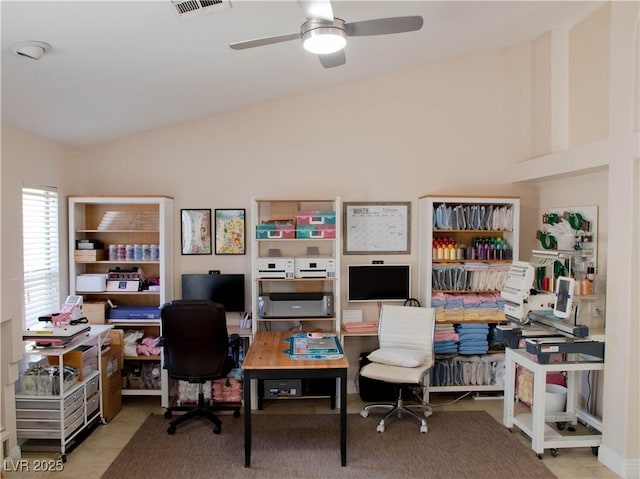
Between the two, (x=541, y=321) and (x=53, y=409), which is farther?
(x=541, y=321)

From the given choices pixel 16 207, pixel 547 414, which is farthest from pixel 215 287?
pixel 547 414

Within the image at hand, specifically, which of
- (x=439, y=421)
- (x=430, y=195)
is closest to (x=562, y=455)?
(x=439, y=421)

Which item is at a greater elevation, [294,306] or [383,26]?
[383,26]

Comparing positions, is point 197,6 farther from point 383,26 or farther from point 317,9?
point 383,26

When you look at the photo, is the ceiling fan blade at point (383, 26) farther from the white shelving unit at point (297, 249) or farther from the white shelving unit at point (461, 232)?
the white shelving unit at point (461, 232)

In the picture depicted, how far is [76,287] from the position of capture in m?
4.12

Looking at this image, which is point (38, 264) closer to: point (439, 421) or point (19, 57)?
point (19, 57)

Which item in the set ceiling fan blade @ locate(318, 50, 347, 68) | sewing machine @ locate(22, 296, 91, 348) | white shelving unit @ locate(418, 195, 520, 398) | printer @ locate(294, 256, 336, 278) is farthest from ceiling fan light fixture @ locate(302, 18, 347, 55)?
sewing machine @ locate(22, 296, 91, 348)

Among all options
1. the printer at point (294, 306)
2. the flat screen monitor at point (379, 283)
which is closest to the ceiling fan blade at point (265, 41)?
the printer at point (294, 306)

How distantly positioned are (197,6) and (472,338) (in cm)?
362

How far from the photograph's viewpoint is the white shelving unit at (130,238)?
4.10 m

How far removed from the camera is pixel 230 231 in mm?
4453

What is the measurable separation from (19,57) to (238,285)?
2546mm

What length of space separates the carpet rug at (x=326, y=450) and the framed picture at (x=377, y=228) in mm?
1615
